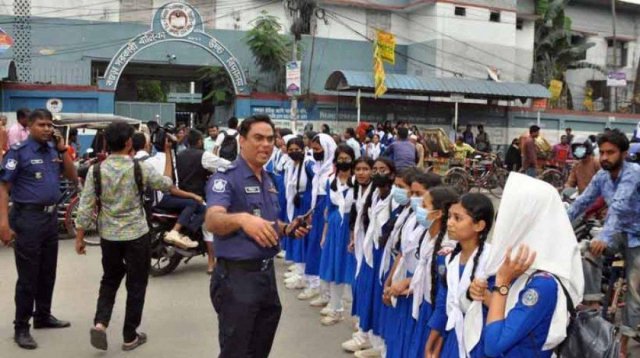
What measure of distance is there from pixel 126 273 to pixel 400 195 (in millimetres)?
2155

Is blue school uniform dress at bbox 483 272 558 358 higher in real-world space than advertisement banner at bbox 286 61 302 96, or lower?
lower

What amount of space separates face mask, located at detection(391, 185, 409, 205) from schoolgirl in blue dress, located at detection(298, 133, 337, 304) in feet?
6.96

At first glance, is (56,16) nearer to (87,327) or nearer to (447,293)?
(87,327)

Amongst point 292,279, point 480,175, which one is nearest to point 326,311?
point 292,279

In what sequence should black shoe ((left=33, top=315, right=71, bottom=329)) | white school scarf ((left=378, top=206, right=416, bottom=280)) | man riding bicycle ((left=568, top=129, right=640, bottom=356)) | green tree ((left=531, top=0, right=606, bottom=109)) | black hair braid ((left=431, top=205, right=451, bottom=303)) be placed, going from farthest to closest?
green tree ((left=531, top=0, right=606, bottom=109)) → black shoe ((left=33, top=315, right=71, bottom=329)) → man riding bicycle ((left=568, top=129, right=640, bottom=356)) → white school scarf ((left=378, top=206, right=416, bottom=280)) → black hair braid ((left=431, top=205, right=451, bottom=303))

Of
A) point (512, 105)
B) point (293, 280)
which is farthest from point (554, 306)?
point (512, 105)

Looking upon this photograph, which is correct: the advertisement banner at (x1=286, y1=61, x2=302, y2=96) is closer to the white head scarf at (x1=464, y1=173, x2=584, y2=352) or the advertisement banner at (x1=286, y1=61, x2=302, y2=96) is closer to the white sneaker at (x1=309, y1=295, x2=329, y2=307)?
the white sneaker at (x1=309, y1=295, x2=329, y2=307)

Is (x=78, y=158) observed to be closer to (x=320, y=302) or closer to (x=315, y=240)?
(x=315, y=240)

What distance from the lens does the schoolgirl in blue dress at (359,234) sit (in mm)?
4762

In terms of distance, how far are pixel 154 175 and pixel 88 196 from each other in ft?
1.61

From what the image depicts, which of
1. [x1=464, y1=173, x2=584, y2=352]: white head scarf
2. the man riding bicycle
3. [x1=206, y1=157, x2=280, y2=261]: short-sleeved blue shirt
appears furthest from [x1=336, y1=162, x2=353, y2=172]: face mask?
[x1=464, y1=173, x2=584, y2=352]: white head scarf

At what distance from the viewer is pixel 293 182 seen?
7.00 m

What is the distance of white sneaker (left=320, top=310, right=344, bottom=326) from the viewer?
5.47 meters

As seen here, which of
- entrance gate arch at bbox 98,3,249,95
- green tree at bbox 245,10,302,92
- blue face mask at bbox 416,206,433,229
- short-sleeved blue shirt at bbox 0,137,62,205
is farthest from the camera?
green tree at bbox 245,10,302,92
